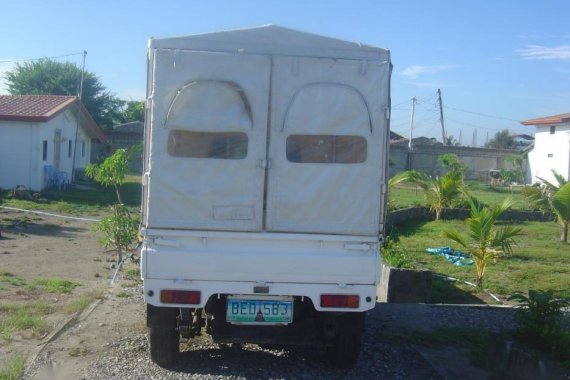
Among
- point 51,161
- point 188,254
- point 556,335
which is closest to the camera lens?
point 188,254

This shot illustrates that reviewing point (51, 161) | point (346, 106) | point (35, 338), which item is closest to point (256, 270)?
point (346, 106)

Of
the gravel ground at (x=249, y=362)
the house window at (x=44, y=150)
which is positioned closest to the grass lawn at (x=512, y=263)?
the gravel ground at (x=249, y=362)

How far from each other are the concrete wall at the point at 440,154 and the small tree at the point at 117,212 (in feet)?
104

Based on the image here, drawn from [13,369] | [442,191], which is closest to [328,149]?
[13,369]

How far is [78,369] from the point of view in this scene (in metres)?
6.00

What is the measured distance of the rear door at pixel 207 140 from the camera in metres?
5.73

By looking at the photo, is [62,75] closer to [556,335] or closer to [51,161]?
[51,161]

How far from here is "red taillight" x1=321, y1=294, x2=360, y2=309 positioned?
19.0 feet

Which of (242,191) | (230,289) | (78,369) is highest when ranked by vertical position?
(242,191)

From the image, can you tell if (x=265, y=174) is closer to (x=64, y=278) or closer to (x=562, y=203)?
(x=64, y=278)

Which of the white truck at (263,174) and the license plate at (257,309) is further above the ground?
the white truck at (263,174)

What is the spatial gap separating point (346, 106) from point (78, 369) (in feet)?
10.6

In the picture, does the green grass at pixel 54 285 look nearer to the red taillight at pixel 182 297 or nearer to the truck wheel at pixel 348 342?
the red taillight at pixel 182 297

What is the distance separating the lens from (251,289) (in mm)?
5754
